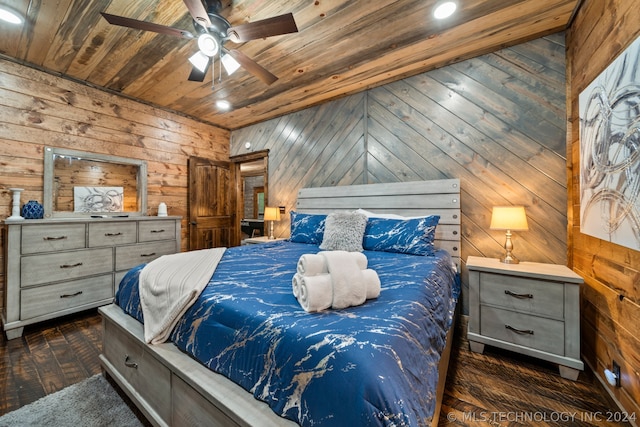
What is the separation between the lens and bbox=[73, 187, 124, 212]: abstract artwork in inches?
117

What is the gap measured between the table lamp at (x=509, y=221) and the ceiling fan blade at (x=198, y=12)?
2525mm

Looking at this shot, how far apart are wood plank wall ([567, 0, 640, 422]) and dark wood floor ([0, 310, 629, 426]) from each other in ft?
0.66

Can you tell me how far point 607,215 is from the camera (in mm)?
1439

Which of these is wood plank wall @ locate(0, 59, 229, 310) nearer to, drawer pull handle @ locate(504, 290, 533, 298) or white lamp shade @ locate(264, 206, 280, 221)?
white lamp shade @ locate(264, 206, 280, 221)

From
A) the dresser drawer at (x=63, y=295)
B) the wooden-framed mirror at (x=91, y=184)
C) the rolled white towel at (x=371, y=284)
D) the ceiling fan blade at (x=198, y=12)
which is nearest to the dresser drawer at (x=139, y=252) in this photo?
the dresser drawer at (x=63, y=295)

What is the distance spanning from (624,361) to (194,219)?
455cm

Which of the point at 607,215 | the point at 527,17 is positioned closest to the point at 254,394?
the point at 607,215

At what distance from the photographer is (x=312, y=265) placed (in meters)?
1.12

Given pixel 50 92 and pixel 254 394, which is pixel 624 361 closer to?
pixel 254 394

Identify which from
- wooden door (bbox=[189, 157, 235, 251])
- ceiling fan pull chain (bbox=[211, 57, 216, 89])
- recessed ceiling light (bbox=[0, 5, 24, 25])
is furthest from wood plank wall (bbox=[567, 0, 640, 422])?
wooden door (bbox=[189, 157, 235, 251])

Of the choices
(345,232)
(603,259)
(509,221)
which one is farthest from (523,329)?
(345,232)

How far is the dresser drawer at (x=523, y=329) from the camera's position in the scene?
1707 mm

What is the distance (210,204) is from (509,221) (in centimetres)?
403

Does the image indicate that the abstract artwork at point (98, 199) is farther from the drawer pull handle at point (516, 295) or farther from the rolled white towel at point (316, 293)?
the drawer pull handle at point (516, 295)
